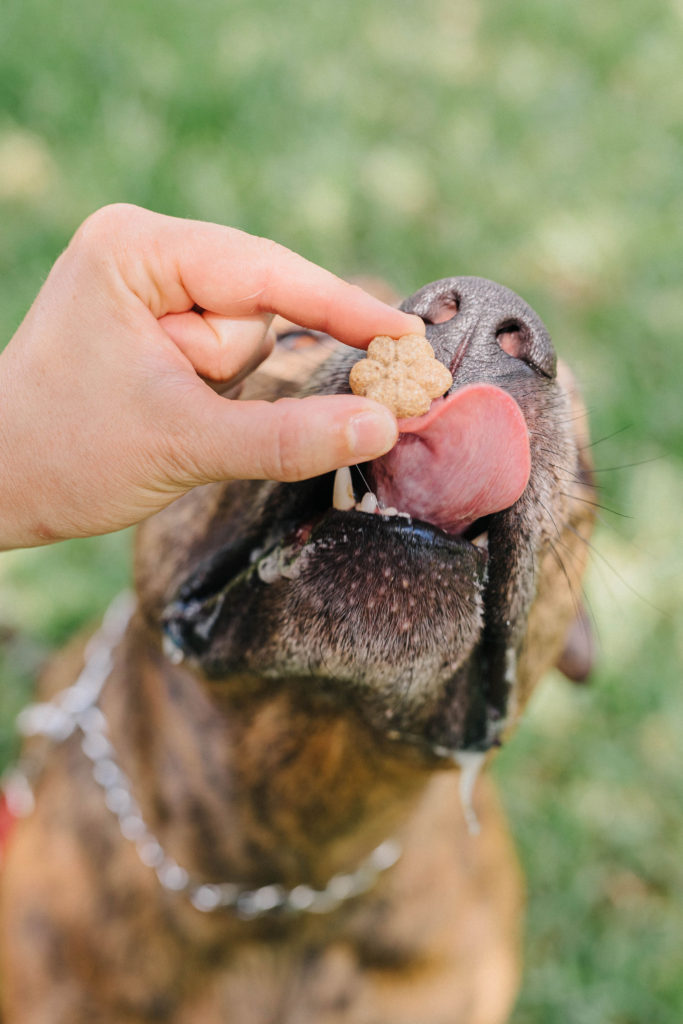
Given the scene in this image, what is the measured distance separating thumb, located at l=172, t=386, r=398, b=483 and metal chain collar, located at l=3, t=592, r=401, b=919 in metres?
1.45

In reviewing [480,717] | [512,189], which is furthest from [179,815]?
[512,189]

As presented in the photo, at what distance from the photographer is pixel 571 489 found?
5.91 ft

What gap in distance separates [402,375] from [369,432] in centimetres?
23

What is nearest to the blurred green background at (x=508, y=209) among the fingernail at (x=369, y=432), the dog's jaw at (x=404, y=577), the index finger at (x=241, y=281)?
the dog's jaw at (x=404, y=577)

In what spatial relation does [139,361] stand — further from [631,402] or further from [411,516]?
[631,402]

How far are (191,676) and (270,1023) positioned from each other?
1061 millimetres

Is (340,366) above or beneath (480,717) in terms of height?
above

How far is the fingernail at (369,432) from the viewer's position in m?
1.23

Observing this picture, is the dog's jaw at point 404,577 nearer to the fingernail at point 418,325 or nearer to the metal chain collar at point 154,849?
the fingernail at point 418,325

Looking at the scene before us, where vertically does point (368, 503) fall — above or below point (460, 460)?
below

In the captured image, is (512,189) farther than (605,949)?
Yes

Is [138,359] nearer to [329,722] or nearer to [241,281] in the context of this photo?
[241,281]

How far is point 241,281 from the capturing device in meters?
1.44

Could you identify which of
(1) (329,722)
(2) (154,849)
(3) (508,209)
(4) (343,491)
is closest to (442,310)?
(4) (343,491)
